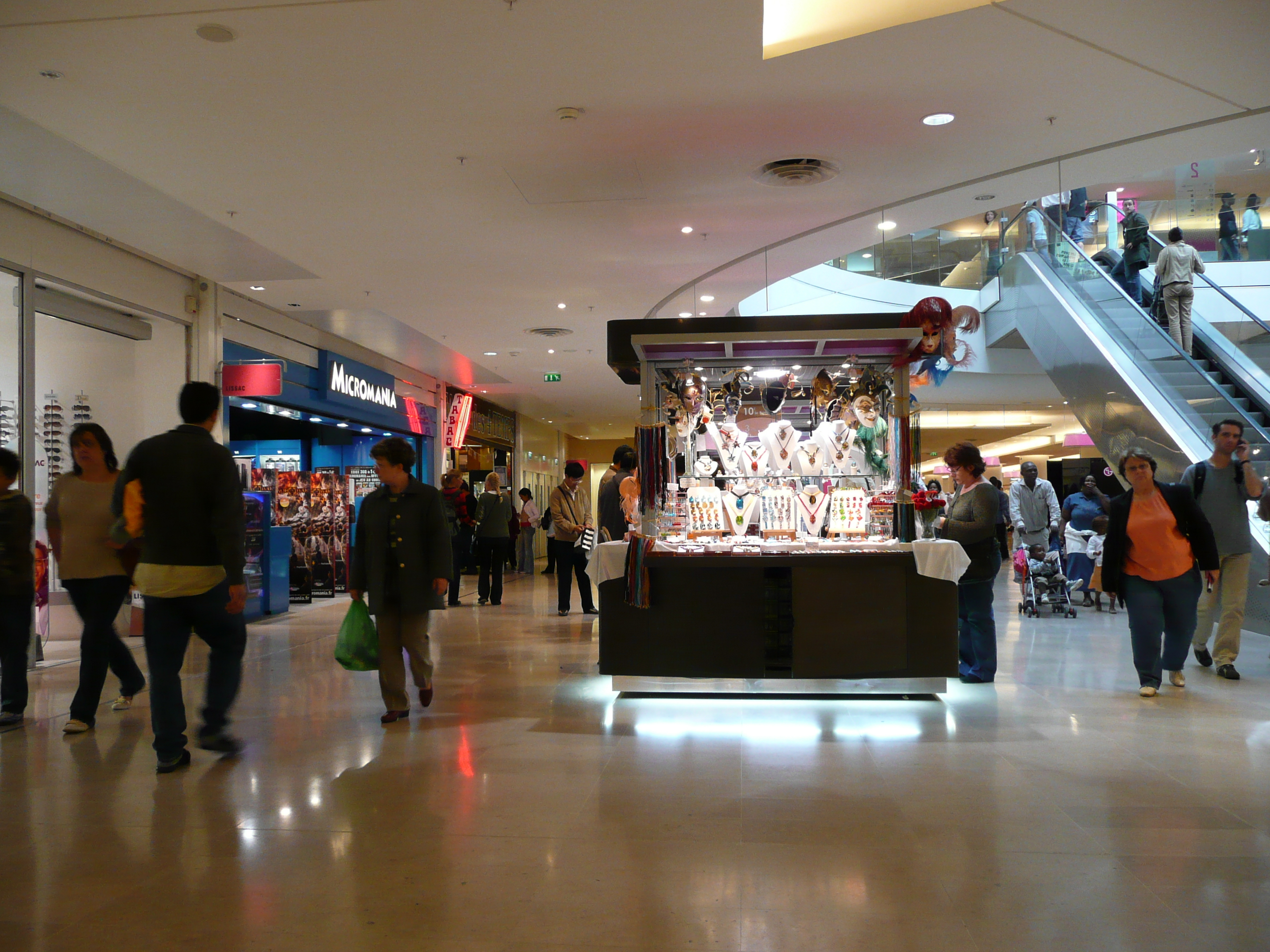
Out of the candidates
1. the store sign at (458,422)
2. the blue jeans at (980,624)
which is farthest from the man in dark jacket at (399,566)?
the store sign at (458,422)

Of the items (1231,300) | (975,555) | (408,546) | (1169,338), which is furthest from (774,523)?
(1231,300)

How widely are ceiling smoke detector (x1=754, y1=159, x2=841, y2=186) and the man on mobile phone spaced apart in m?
2.96

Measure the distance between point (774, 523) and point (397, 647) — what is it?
2355 millimetres

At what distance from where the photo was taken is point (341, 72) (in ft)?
15.4

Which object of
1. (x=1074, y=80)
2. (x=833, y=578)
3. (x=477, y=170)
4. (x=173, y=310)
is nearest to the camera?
(x=1074, y=80)

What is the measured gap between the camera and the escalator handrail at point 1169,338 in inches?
337

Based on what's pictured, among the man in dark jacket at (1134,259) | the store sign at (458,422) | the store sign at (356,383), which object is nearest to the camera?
the man in dark jacket at (1134,259)

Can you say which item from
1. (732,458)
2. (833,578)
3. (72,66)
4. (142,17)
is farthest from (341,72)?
(833,578)

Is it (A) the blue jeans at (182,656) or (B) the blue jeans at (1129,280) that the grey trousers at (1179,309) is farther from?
(A) the blue jeans at (182,656)

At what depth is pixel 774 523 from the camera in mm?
5910

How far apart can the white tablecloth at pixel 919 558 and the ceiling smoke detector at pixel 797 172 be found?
2.43 meters

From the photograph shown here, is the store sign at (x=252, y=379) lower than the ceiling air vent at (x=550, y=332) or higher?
lower

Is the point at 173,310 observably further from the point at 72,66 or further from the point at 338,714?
the point at 338,714

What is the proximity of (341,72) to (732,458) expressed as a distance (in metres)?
3.12
